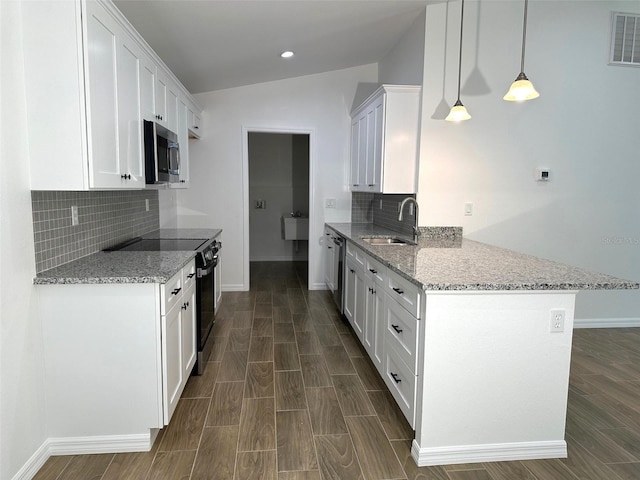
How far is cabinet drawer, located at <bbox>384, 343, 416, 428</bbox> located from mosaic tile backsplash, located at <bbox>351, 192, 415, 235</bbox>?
5.28 ft

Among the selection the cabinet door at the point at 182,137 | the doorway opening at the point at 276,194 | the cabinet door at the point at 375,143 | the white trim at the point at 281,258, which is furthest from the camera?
the white trim at the point at 281,258

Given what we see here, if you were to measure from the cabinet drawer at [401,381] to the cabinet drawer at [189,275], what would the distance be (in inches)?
54.0

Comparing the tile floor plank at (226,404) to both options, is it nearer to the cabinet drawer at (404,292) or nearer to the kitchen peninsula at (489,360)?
the kitchen peninsula at (489,360)

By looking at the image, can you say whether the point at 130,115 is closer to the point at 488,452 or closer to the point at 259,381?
the point at 259,381

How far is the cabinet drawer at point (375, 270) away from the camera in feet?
9.18

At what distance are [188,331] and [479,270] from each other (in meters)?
1.90

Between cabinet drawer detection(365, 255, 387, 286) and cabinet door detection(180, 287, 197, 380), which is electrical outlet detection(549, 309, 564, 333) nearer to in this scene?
cabinet drawer detection(365, 255, 387, 286)

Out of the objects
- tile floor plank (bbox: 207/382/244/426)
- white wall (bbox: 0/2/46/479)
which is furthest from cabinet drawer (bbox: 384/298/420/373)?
white wall (bbox: 0/2/46/479)

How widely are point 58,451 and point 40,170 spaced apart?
1.44 m

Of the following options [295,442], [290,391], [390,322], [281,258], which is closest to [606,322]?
[390,322]

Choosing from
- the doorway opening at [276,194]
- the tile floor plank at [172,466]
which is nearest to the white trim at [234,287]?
the doorway opening at [276,194]

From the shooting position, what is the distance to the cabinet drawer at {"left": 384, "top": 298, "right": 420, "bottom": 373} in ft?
7.20

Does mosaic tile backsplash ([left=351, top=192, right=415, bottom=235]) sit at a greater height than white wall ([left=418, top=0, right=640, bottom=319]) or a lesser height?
lesser

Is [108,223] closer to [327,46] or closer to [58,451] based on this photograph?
[58,451]
